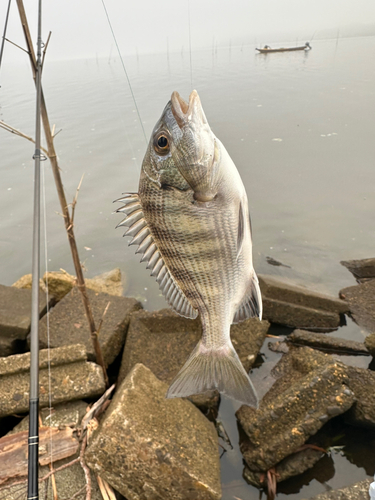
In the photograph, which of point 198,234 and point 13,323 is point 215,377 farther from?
point 13,323

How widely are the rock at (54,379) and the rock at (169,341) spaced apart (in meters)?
0.42

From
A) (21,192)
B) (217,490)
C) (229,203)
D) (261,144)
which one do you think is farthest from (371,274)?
(21,192)

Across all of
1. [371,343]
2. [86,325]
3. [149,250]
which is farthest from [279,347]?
[149,250]

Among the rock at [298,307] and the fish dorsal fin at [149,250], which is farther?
the rock at [298,307]

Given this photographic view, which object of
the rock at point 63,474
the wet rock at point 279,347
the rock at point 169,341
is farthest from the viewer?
the wet rock at point 279,347

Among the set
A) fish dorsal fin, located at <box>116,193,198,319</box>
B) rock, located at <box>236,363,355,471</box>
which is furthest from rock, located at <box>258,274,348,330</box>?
fish dorsal fin, located at <box>116,193,198,319</box>

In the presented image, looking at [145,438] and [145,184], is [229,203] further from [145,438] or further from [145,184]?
[145,438]

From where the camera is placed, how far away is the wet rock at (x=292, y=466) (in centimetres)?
250

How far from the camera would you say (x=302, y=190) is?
806 centimetres

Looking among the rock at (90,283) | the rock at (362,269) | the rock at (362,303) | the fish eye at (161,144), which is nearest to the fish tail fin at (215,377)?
the fish eye at (161,144)

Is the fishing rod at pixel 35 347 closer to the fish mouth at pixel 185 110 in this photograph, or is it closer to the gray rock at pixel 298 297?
the fish mouth at pixel 185 110

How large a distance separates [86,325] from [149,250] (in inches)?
82.3

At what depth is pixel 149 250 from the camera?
1716 mm

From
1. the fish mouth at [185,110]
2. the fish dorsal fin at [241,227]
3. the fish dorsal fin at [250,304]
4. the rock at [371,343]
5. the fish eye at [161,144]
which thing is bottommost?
the rock at [371,343]
